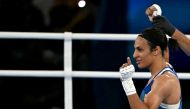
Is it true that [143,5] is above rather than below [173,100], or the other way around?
above

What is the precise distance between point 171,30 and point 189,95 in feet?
3.72

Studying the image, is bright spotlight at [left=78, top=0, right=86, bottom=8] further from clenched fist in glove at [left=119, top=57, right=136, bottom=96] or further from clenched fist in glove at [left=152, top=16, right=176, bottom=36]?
clenched fist in glove at [left=119, top=57, right=136, bottom=96]

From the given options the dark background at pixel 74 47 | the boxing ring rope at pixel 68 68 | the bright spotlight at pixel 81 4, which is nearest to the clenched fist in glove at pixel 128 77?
the boxing ring rope at pixel 68 68

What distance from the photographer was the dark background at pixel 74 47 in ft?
18.0

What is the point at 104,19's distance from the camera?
5.53m

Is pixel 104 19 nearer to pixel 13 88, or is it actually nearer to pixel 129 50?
pixel 129 50

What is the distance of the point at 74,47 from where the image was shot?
5523 millimetres

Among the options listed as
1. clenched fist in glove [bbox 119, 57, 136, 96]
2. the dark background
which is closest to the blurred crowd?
the dark background

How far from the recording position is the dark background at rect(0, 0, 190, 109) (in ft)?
18.0

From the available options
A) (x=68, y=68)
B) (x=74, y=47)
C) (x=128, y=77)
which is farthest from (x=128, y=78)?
(x=74, y=47)

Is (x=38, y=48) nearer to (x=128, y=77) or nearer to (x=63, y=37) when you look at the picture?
(x=63, y=37)

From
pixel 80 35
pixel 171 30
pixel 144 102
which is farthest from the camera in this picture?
pixel 80 35

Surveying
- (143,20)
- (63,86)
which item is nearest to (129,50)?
(143,20)

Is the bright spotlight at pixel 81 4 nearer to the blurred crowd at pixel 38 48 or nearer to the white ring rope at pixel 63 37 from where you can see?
the blurred crowd at pixel 38 48
